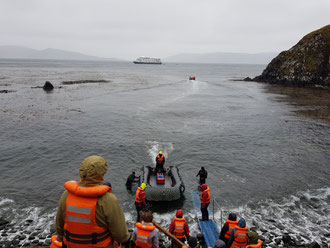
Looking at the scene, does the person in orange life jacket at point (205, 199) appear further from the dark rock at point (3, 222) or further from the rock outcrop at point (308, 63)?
the rock outcrop at point (308, 63)

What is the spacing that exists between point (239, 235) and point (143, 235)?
442 cm

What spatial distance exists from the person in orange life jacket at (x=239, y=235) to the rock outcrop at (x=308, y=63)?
78.0 metres

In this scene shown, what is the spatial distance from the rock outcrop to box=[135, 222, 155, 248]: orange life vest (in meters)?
81.9

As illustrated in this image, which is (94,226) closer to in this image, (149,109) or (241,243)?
(241,243)

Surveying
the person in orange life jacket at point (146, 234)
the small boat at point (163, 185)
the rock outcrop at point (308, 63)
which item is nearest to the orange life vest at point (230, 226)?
the person in orange life jacket at point (146, 234)

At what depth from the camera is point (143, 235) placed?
598 cm

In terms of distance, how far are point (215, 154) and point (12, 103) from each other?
40.5 meters

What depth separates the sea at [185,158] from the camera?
49.8ft

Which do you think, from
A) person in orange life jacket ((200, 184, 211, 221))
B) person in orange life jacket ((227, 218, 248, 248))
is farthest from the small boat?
person in orange life jacket ((227, 218, 248, 248))

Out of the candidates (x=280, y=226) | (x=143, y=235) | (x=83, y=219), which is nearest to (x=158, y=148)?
(x=280, y=226)

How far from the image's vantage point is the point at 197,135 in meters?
30.3

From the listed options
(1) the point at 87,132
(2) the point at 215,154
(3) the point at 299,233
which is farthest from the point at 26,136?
(3) the point at 299,233

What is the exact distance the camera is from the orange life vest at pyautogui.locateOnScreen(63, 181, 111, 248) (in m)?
3.61

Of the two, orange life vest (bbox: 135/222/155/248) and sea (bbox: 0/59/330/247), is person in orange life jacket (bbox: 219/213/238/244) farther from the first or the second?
orange life vest (bbox: 135/222/155/248)
